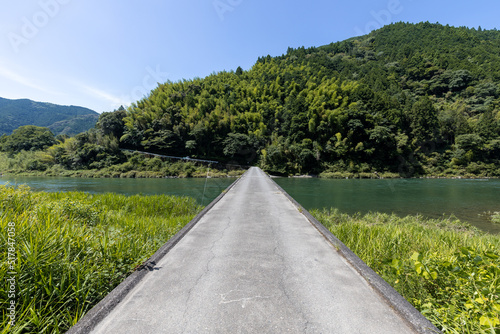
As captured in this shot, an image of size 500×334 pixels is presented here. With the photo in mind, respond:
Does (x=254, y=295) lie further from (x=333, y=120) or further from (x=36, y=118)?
(x=36, y=118)

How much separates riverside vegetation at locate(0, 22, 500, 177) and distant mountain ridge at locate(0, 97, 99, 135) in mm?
114179

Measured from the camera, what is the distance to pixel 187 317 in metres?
2.00

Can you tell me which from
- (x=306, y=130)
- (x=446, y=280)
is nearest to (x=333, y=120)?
(x=306, y=130)

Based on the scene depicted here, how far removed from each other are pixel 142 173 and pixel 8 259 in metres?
41.0

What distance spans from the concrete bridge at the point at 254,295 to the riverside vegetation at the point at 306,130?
36.6 meters

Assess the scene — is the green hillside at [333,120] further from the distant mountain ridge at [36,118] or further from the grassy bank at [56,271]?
the distant mountain ridge at [36,118]

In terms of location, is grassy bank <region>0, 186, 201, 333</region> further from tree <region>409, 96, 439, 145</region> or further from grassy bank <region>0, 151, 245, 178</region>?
tree <region>409, 96, 439, 145</region>

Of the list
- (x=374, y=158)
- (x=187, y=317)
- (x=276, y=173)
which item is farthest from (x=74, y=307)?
(x=374, y=158)

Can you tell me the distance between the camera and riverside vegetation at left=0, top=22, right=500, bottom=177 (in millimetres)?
40125

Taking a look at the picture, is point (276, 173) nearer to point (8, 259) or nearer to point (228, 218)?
point (228, 218)

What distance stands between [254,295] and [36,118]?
237433 mm

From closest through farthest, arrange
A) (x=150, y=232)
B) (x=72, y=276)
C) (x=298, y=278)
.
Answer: (x=72, y=276), (x=298, y=278), (x=150, y=232)

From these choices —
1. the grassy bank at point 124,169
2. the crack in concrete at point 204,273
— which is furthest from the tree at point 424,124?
the crack in concrete at point 204,273

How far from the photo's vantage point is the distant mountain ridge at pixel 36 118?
14325 cm
